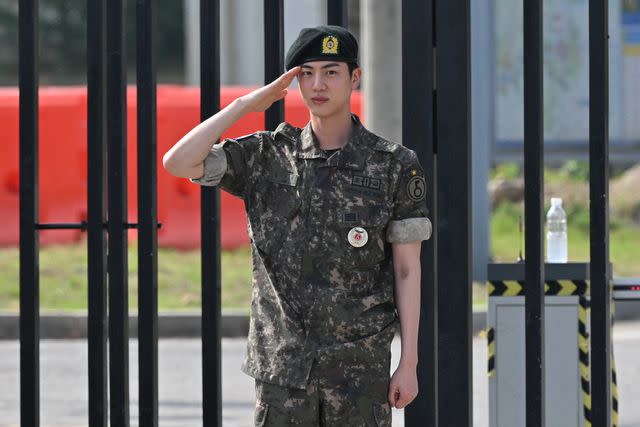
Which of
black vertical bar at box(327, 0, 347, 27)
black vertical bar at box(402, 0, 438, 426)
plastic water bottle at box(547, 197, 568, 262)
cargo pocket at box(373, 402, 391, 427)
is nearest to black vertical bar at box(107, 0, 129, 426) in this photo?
black vertical bar at box(327, 0, 347, 27)

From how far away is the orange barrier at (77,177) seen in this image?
12.6 meters

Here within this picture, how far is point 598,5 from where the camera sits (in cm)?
409

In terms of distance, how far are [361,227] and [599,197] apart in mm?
903

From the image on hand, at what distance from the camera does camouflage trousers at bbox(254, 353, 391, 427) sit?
3475mm

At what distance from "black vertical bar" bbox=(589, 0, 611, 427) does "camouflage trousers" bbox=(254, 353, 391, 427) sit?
3.11 feet

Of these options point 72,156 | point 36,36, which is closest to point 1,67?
point 72,156

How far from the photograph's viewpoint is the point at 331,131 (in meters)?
3.64

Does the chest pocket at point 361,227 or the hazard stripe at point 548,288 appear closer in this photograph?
the chest pocket at point 361,227

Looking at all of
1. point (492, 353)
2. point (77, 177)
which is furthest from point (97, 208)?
point (77, 177)

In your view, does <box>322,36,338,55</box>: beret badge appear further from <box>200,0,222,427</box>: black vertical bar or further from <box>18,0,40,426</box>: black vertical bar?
<box>18,0,40,426</box>: black vertical bar

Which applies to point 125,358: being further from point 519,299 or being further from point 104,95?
point 519,299

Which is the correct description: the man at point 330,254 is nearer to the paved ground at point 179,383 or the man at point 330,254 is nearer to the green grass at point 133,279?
the paved ground at point 179,383

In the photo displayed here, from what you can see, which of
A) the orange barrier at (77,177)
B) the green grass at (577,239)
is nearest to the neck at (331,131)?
A: the green grass at (577,239)

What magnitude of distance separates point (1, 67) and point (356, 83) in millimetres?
28204
